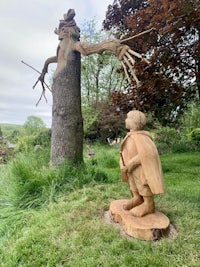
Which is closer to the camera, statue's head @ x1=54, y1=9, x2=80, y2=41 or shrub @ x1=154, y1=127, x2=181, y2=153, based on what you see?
statue's head @ x1=54, y1=9, x2=80, y2=41

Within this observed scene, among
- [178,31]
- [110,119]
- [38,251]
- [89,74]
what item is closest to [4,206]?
[38,251]

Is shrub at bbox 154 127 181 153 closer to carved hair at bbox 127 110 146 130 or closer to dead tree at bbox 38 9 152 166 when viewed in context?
dead tree at bbox 38 9 152 166

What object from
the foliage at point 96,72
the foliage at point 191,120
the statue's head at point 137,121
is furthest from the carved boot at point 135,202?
the foliage at point 96,72

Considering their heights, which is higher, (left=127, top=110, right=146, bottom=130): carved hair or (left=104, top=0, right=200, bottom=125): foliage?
(left=104, top=0, right=200, bottom=125): foliage

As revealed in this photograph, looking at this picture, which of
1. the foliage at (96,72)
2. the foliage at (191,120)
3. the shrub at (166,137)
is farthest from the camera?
the foliage at (96,72)

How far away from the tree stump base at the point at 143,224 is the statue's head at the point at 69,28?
282 cm

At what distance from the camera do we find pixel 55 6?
13.3 feet

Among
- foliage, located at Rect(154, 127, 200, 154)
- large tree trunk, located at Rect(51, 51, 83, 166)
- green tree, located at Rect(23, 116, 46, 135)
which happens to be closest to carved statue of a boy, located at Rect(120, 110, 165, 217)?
large tree trunk, located at Rect(51, 51, 83, 166)

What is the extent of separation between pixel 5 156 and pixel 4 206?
3.20 meters

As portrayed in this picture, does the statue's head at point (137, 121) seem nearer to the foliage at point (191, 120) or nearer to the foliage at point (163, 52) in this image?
the foliage at point (163, 52)

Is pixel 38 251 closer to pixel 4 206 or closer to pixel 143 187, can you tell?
pixel 143 187

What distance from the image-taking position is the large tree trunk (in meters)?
3.77

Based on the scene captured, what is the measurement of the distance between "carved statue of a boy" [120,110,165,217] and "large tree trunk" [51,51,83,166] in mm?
1592

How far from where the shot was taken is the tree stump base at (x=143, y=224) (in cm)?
197
